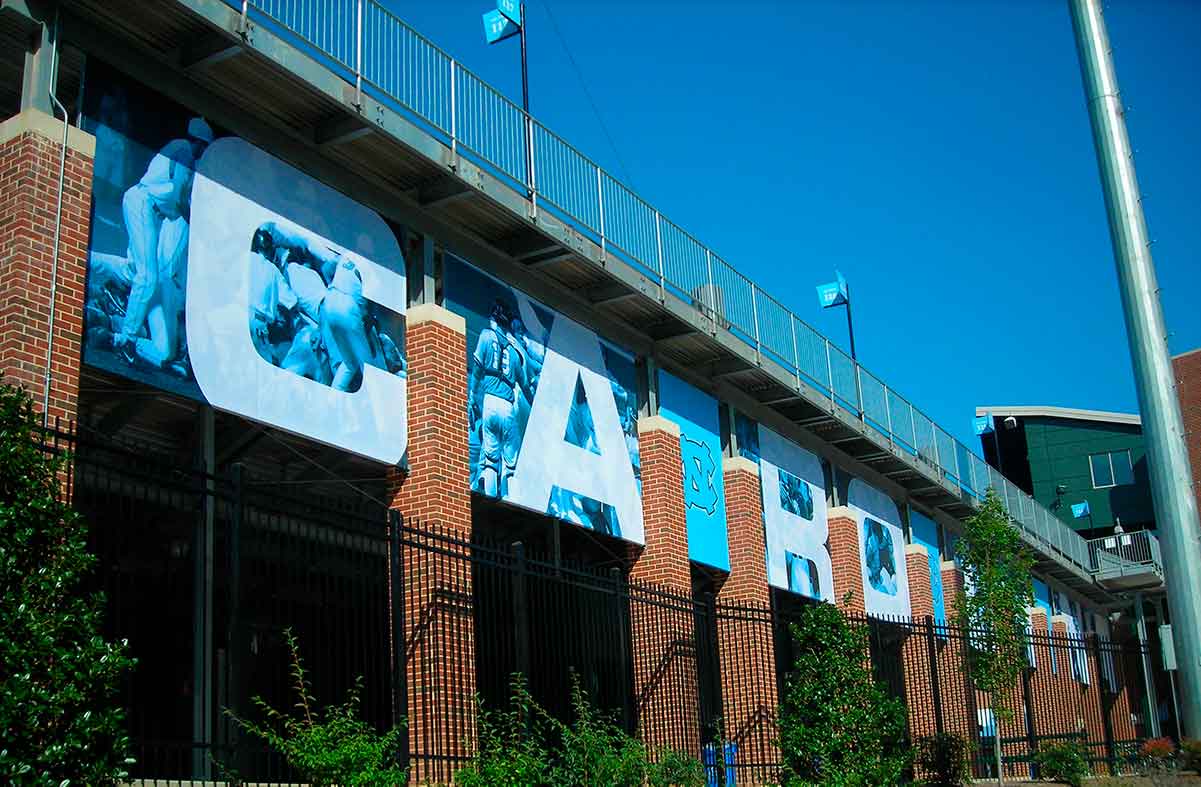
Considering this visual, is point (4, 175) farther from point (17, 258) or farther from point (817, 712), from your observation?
point (817, 712)

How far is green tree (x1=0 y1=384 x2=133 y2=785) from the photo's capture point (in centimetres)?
701

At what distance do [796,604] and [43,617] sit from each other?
74.2 ft

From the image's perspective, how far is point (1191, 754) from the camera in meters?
21.4

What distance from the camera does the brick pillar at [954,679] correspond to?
74.3 feet

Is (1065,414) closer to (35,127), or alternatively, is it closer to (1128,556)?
(1128,556)

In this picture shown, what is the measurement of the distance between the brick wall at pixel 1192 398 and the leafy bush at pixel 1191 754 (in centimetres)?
3388

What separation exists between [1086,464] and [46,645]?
56.5 metres

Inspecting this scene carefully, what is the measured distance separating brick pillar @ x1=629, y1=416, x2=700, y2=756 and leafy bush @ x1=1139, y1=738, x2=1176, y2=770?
9157 millimetres

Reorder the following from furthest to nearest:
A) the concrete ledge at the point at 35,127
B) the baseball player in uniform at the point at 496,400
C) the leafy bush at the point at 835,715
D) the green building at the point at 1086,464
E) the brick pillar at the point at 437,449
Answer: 1. the green building at the point at 1086,464
2. the baseball player in uniform at the point at 496,400
3. the leafy bush at the point at 835,715
4. the brick pillar at the point at 437,449
5. the concrete ledge at the point at 35,127

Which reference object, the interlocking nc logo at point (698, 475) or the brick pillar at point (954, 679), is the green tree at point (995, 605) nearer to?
the brick pillar at point (954, 679)

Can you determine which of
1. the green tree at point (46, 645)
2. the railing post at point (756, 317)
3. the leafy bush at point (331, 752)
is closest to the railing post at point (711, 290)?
the railing post at point (756, 317)

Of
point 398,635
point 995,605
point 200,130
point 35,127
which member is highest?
point 200,130

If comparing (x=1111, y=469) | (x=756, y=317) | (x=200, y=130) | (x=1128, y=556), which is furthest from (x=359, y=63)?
(x=1111, y=469)

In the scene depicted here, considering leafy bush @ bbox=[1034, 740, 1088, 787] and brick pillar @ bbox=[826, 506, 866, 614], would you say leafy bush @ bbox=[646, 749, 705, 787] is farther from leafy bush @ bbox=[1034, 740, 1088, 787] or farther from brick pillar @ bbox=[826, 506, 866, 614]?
brick pillar @ bbox=[826, 506, 866, 614]
